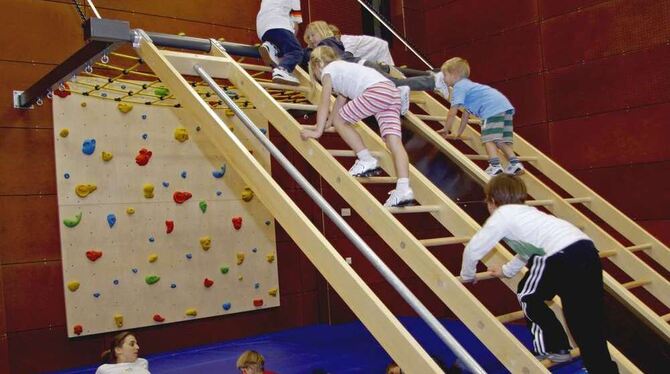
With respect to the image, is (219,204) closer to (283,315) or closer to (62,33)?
(283,315)

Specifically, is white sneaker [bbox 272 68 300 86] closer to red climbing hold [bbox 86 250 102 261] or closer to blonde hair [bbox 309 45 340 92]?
blonde hair [bbox 309 45 340 92]

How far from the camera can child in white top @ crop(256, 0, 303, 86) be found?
446 cm

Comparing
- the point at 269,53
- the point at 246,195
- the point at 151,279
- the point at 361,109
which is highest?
the point at 269,53

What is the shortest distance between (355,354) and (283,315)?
5.24 feet

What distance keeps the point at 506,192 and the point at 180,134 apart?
401 cm

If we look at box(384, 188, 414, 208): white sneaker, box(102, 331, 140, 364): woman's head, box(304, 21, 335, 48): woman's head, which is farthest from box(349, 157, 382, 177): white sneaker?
box(102, 331, 140, 364): woman's head

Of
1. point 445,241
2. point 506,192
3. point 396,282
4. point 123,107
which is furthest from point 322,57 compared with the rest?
point 123,107

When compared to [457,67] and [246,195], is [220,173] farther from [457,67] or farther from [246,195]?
[457,67]

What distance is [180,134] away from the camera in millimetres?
6109

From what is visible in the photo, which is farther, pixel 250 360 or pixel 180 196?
pixel 180 196

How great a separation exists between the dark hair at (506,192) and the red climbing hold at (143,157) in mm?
3836

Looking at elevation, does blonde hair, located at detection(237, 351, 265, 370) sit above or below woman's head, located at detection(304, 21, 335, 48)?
below

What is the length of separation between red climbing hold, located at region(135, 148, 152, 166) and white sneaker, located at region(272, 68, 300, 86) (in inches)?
83.2

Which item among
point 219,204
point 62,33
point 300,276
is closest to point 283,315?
point 300,276
